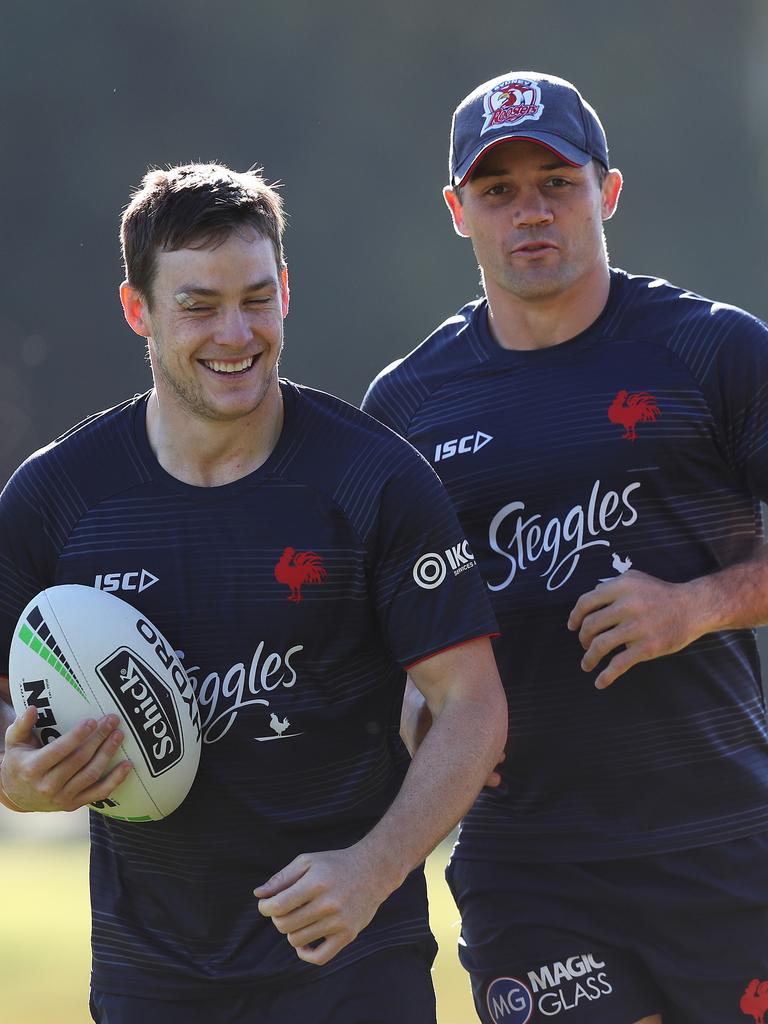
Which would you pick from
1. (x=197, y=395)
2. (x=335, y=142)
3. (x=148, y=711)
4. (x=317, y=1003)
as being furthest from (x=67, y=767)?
(x=335, y=142)

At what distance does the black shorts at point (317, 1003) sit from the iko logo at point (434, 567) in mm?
670

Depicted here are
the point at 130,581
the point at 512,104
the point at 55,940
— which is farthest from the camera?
the point at 55,940

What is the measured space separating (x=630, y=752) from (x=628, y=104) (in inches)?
662

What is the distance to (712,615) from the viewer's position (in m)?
3.04

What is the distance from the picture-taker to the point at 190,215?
291cm

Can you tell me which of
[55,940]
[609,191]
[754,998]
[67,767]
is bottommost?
[55,940]

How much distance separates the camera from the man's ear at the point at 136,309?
119 inches

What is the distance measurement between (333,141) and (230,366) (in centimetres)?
1670

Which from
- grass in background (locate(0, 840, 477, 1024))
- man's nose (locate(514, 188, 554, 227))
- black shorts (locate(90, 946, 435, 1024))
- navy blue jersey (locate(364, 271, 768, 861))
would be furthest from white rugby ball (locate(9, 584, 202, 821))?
grass in background (locate(0, 840, 477, 1024))

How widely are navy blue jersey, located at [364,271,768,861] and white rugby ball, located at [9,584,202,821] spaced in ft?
2.52

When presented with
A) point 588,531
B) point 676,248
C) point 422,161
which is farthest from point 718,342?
point 422,161

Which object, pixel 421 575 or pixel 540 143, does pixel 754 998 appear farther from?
pixel 540 143

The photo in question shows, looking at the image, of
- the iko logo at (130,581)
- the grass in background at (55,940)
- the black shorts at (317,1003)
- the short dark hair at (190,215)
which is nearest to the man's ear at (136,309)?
the short dark hair at (190,215)

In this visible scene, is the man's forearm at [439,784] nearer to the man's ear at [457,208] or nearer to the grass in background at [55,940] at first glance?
the man's ear at [457,208]
